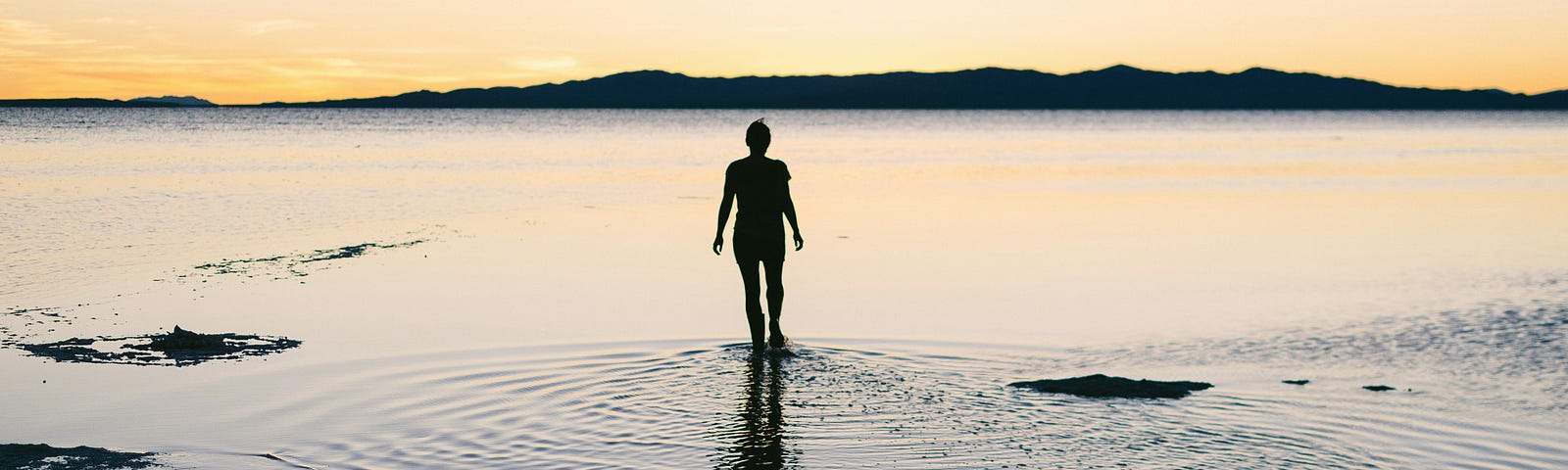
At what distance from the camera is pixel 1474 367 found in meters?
10.4

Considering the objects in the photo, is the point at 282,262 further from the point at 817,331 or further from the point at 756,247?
the point at 756,247

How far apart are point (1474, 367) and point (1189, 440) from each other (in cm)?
380

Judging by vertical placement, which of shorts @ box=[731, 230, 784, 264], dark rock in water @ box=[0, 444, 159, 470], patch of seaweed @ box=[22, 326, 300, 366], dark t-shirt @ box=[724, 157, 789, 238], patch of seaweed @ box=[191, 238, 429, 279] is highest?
dark t-shirt @ box=[724, 157, 789, 238]

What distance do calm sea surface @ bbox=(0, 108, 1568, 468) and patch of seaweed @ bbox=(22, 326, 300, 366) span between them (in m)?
0.29

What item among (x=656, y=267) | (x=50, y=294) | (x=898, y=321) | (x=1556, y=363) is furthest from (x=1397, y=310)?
(x=50, y=294)

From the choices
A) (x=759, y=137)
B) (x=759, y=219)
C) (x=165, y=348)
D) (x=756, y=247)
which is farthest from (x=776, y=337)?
(x=165, y=348)

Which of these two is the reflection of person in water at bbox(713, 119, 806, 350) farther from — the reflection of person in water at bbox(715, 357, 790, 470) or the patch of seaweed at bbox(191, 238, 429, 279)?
the patch of seaweed at bbox(191, 238, 429, 279)

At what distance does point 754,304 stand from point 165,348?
448 cm

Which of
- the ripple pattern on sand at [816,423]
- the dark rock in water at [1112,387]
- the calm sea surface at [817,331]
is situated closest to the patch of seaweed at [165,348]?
the calm sea surface at [817,331]

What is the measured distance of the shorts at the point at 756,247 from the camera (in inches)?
441

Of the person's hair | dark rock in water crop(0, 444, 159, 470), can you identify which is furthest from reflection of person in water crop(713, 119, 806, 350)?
dark rock in water crop(0, 444, 159, 470)

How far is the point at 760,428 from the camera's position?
26.9ft

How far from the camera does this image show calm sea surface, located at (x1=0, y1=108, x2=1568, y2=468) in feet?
26.0

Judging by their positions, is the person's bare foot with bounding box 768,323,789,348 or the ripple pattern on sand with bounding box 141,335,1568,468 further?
the person's bare foot with bounding box 768,323,789,348
